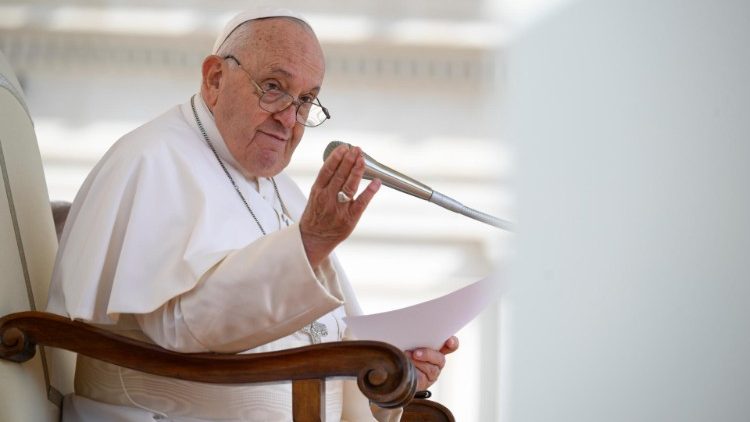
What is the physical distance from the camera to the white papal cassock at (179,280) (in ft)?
6.74

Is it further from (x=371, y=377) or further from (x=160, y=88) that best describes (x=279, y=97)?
(x=160, y=88)

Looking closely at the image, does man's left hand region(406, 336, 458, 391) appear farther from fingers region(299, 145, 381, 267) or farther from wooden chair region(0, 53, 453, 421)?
fingers region(299, 145, 381, 267)

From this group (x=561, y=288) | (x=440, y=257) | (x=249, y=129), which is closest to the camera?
(x=561, y=288)

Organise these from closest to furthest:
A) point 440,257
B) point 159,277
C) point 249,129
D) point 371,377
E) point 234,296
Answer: point 371,377 → point 234,296 → point 159,277 → point 249,129 → point 440,257

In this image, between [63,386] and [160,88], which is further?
[160,88]

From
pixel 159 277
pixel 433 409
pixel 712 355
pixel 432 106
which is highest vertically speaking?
pixel 432 106

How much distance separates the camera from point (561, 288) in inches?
66.8

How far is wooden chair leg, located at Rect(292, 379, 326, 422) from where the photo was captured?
202cm

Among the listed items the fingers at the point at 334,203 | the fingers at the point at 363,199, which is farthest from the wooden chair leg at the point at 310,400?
the fingers at the point at 363,199

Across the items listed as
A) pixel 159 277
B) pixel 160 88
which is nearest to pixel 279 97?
pixel 159 277

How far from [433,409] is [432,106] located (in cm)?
390

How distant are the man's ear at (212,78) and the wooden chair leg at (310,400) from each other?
100cm

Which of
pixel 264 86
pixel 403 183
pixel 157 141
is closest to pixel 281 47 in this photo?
pixel 264 86

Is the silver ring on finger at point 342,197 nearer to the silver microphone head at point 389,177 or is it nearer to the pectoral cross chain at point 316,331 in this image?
the silver microphone head at point 389,177
